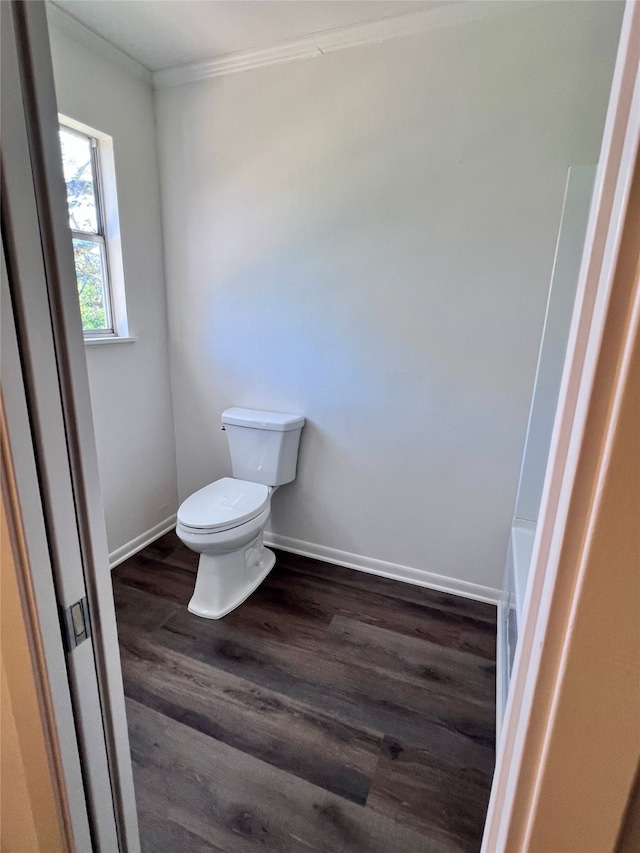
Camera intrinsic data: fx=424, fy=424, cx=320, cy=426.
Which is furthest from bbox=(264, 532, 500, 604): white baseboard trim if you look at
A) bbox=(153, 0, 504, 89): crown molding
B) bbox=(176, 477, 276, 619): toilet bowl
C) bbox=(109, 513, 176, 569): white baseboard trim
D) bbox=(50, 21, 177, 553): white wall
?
bbox=(153, 0, 504, 89): crown molding

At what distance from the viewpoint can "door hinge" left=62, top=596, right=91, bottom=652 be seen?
2.03ft

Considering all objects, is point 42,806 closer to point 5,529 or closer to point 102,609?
point 102,609

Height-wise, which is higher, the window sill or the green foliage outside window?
the green foliage outside window

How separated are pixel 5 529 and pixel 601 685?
2.21 feet

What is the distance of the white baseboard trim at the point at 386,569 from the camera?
6.82 ft

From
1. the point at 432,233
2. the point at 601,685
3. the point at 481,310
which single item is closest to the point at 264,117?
the point at 432,233

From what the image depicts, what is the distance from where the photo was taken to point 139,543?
243 centimetres

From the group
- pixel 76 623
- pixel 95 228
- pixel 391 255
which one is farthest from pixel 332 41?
pixel 76 623

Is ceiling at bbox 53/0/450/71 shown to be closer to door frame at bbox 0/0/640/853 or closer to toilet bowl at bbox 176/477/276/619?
door frame at bbox 0/0/640/853

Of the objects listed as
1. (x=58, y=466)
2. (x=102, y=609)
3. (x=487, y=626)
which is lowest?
(x=487, y=626)

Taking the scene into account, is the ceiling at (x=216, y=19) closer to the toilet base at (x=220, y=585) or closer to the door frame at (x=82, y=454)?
the door frame at (x=82, y=454)

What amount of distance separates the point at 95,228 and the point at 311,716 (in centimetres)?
232

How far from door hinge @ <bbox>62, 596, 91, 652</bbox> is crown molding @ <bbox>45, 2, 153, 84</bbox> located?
6.58 ft

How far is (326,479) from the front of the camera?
2256 millimetres
